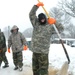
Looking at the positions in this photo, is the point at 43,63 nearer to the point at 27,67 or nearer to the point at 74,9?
the point at 27,67

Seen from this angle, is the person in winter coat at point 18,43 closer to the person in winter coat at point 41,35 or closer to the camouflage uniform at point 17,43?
the camouflage uniform at point 17,43

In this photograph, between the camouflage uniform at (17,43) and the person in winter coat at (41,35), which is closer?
the person in winter coat at (41,35)

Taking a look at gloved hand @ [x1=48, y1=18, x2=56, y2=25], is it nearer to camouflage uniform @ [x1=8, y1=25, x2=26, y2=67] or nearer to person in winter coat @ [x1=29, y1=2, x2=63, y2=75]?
person in winter coat @ [x1=29, y1=2, x2=63, y2=75]

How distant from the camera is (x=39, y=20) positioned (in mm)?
7816

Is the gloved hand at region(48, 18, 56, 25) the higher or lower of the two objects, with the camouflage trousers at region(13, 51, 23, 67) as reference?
higher

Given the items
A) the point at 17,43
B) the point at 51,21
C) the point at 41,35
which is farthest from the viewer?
the point at 17,43

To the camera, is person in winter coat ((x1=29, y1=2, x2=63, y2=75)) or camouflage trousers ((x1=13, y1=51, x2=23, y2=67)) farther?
camouflage trousers ((x1=13, y1=51, x2=23, y2=67))

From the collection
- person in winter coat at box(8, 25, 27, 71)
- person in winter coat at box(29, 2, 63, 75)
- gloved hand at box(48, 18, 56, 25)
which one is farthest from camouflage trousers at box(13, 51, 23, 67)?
gloved hand at box(48, 18, 56, 25)

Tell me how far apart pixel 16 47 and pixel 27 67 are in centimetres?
A: 119

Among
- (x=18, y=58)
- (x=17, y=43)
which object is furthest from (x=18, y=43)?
(x=18, y=58)

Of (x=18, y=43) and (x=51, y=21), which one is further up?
(x=51, y=21)

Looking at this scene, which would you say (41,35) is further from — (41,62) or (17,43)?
(17,43)

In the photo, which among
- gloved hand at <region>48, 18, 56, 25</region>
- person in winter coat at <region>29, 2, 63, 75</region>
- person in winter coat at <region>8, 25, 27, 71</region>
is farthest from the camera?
person in winter coat at <region>8, 25, 27, 71</region>

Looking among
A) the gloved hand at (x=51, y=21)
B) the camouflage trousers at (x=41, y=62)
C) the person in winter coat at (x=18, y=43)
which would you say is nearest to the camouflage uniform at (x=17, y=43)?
the person in winter coat at (x=18, y=43)
